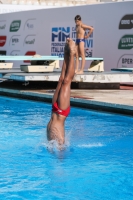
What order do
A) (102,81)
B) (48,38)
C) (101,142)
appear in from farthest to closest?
1. (48,38)
2. (102,81)
3. (101,142)

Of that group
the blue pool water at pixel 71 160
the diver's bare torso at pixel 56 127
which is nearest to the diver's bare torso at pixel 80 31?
the blue pool water at pixel 71 160

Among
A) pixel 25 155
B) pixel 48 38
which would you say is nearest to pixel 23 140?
pixel 25 155

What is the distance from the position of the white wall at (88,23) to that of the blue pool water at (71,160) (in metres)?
5.97

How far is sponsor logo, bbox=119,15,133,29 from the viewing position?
16.0m

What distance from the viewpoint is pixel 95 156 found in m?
7.30

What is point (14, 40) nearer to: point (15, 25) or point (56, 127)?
point (15, 25)

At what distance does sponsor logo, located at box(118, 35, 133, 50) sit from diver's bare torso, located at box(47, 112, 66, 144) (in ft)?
30.8

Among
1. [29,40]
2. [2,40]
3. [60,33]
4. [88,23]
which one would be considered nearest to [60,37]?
[60,33]

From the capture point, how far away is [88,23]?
17594 mm

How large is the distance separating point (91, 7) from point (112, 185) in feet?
39.7

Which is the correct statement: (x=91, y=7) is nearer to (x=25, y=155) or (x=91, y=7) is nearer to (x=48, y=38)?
(x=48, y=38)

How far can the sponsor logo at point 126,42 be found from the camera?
52.3ft

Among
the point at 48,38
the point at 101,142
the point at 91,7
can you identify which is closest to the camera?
the point at 101,142

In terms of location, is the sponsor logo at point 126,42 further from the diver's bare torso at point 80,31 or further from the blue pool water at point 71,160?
the blue pool water at point 71,160
